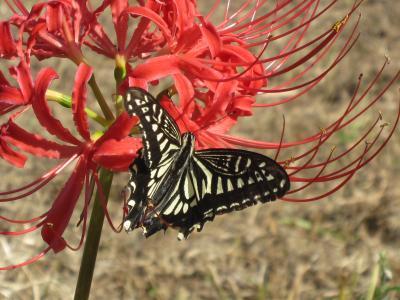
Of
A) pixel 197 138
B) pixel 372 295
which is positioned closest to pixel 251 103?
pixel 197 138

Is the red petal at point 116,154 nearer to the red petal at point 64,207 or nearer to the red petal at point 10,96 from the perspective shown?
the red petal at point 64,207

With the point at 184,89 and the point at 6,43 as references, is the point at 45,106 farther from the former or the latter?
the point at 184,89

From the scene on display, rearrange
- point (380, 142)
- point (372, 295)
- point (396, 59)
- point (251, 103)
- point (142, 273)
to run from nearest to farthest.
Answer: point (251, 103), point (372, 295), point (142, 273), point (380, 142), point (396, 59)

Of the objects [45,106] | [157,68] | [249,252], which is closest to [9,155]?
[45,106]

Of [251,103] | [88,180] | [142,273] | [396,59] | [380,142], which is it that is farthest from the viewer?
[396,59]

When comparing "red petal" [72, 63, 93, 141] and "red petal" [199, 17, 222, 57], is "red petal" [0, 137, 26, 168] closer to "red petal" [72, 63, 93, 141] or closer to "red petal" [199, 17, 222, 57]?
"red petal" [72, 63, 93, 141]

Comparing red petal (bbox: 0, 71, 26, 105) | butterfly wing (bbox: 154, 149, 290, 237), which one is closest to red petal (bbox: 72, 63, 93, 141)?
red petal (bbox: 0, 71, 26, 105)

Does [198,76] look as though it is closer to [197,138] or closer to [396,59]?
[197,138]
